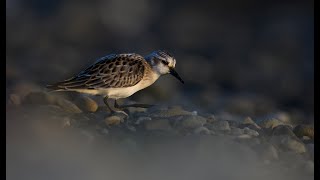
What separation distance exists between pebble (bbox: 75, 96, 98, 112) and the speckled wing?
176 mm

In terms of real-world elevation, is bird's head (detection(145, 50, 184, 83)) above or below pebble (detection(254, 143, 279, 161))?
above

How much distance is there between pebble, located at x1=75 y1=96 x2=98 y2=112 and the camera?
502 centimetres

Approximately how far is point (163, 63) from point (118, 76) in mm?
378

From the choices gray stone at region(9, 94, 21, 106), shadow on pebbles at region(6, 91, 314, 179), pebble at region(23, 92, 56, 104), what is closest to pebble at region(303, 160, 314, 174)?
shadow on pebbles at region(6, 91, 314, 179)

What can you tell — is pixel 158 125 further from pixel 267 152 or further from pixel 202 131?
pixel 267 152

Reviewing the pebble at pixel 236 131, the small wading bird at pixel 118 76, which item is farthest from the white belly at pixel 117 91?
the pebble at pixel 236 131

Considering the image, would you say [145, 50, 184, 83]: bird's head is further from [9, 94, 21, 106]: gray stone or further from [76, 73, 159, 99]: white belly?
[9, 94, 21, 106]: gray stone

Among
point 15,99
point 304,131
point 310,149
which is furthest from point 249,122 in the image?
point 15,99

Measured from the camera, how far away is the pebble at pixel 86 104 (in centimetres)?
502

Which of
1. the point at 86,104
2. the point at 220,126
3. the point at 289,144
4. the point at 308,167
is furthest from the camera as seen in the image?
the point at 86,104

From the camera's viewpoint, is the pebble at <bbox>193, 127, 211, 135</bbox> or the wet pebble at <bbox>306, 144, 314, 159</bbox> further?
the pebble at <bbox>193, 127, 211, 135</bbox>

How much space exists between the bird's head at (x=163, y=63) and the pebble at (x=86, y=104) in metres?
0.51

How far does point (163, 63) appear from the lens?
16.8 feet
